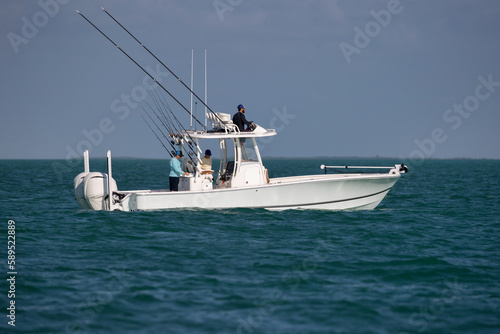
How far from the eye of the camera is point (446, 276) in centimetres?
1298

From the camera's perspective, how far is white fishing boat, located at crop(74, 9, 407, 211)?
20234mm

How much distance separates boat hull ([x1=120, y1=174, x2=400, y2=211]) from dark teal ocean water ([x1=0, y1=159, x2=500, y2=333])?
0.32m

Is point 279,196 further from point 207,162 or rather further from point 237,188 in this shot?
point 207,162

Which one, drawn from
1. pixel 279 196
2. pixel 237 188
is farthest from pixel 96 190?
pixel 279 196

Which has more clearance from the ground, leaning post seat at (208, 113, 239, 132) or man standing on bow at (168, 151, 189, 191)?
leaning post seat at (208, 113, 239, 132)

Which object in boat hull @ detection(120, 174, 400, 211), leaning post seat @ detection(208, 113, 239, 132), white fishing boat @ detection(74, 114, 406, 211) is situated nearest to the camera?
boat hull @ detection(120, 174, 400, 211)

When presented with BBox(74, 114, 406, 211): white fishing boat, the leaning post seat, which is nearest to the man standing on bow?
BBox(74, 114, 406, 211): white fishing boat

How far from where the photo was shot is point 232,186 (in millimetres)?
20969

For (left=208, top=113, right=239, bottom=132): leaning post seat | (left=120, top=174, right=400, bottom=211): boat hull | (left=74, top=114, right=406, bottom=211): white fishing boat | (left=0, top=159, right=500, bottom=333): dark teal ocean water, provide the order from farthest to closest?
1. (left=208, top=113, right=239, bottom=132): leaning post seat
2. (left=74, top=114, right=406, bottom=211): white fishing boat
3. (left=120, top=174, right=400, bottom=211): boat hull
4. (left=0, top=159, right=500, bottom=333): dark teal ocean water

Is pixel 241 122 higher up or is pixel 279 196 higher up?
pixel 241 122

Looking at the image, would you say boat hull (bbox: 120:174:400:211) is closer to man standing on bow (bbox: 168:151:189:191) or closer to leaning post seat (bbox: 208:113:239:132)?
man standing on bow (bbox: 168:151:189:191)

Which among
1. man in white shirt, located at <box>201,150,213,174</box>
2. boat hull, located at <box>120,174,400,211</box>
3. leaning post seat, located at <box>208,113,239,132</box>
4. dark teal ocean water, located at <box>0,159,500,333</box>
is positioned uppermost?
leaning post seat, located at <box>208,113,239,132</box>

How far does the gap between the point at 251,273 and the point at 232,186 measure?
821 cm

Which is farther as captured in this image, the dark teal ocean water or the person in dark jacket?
the person in dark jacket
